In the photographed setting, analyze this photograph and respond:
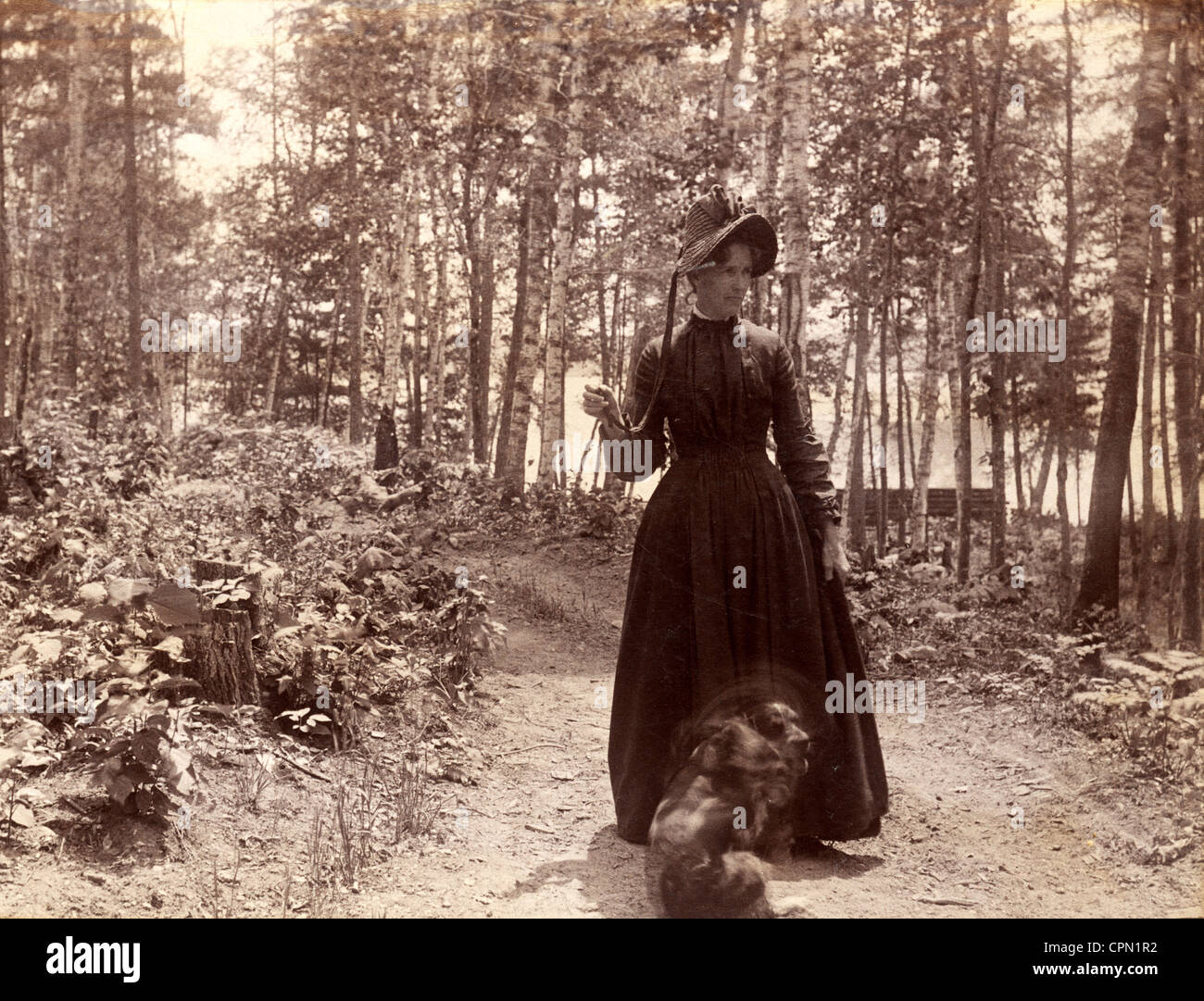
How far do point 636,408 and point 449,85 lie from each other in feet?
50.8

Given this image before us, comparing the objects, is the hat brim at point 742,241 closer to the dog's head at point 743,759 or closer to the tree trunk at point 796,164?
the dog's head at point 743,759

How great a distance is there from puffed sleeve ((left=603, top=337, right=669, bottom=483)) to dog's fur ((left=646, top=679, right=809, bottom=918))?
3.55ft

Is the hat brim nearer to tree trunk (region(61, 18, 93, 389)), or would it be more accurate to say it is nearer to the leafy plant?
the leafy plant

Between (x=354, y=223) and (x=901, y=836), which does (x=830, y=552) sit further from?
(x=354, y=223)

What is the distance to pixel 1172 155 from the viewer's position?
11750mm

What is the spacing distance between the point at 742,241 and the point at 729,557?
1366 millimetres

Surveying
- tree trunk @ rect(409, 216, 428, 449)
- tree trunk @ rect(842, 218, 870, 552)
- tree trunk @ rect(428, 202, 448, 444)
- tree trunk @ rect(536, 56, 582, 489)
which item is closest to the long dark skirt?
tree trunk @ rect(536, 56, 582, 489)

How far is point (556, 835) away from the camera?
4965 millimetres

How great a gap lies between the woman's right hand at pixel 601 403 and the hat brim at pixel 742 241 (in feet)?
2.07

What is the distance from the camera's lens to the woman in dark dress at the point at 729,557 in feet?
14.3

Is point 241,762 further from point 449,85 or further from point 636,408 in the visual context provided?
point 449,85

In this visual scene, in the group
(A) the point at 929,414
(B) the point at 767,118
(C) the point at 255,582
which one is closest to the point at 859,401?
(A) the point at 929,414
